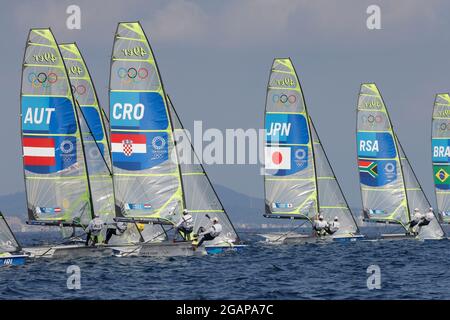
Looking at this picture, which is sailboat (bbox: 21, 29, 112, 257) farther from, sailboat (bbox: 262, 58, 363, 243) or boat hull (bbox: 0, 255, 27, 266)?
sailboat (bbox: 262, 58, 363, 243)

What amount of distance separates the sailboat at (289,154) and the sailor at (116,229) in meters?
13.4

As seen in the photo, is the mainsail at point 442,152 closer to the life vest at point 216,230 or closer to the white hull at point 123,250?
the life vest at point 216,230

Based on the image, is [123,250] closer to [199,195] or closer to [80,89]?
[199,195]

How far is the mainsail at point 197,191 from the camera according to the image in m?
43.3

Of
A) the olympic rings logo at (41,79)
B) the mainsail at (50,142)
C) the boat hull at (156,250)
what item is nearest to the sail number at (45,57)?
the mainsail at (50,142)

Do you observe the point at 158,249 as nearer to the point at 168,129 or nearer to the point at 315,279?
the point at 168,129

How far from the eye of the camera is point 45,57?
4138 centimetres

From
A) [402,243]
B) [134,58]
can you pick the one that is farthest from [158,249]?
[402,243]

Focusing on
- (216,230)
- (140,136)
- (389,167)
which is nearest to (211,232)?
(216,230)

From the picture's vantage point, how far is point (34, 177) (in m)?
41.8

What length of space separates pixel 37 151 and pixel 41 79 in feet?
9.85

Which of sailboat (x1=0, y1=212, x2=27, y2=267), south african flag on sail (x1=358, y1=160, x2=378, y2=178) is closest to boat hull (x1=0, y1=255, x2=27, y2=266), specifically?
sailboat (x1=0, y1=212, x2=27, y2=267)

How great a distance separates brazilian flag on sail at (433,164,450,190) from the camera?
68.3 meters
